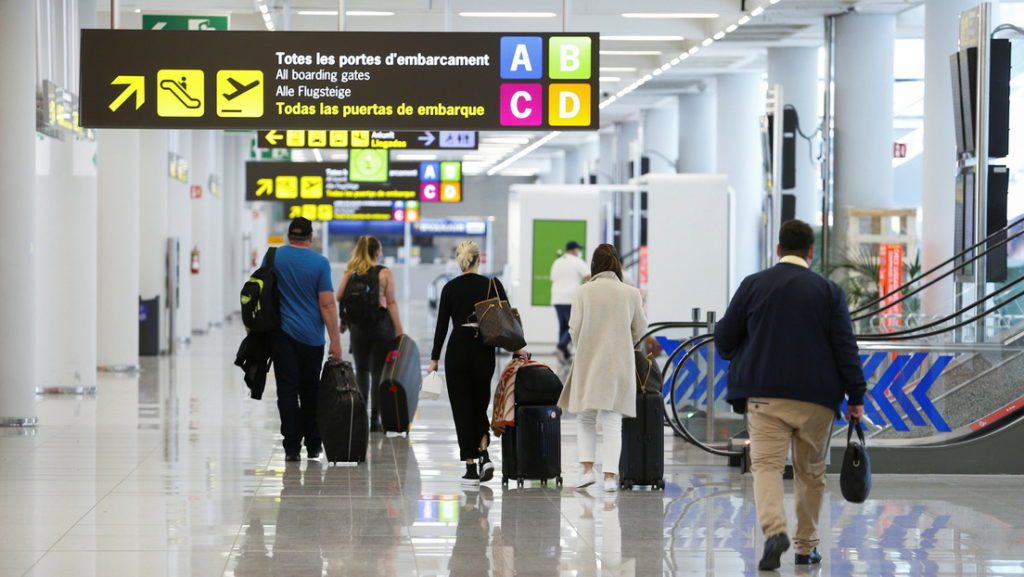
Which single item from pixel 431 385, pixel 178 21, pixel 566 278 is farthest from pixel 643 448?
pixel 566 278

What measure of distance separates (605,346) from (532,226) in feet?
46.5

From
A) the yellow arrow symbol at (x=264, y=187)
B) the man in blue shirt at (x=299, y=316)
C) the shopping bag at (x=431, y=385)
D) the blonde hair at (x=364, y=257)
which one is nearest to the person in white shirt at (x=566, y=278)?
the yellow arrow symbol at (x=264, y=187)

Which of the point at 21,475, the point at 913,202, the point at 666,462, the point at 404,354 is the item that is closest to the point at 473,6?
the point at 404,354

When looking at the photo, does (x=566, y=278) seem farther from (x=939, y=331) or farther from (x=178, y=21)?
(x=939, y=331)

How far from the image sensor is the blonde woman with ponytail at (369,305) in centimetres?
1166

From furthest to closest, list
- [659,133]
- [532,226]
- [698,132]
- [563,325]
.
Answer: [659,133] < [698,132] < [532,226] < [563,325]

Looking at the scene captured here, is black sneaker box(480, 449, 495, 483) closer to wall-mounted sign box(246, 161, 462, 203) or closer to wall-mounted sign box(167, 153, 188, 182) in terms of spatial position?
wall-mounted sign box(167, 153, 188, 182)

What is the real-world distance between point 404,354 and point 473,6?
5.92 m

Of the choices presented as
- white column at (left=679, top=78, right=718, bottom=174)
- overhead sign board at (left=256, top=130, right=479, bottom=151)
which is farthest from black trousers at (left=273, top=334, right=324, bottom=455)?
white column at (left=679, top=78, right=718, bottom=174)

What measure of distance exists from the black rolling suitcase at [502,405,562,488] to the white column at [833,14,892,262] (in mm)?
10483

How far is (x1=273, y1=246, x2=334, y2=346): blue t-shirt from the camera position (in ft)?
33.1

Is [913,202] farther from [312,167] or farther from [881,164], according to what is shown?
[312,167]

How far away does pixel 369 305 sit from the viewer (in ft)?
38.2

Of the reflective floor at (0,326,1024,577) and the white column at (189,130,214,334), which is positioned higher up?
the white column at (189,130,214,334)
